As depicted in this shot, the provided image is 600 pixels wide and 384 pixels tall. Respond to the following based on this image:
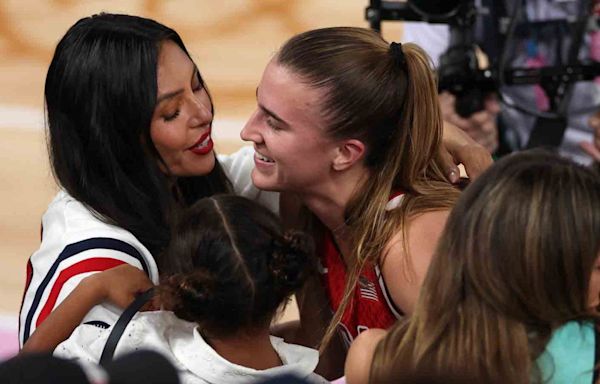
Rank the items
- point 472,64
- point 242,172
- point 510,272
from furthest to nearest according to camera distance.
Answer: point 472,64
point 242,172
point 510,272

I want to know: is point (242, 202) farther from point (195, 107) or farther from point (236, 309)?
point (195, 107)

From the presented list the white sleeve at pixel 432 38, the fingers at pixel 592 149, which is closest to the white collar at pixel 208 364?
the fingers at pixel 592 149

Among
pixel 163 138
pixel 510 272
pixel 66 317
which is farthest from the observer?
pixel 163 138

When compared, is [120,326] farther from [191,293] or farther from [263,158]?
[263,158]

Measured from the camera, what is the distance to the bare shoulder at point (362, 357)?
118 cm

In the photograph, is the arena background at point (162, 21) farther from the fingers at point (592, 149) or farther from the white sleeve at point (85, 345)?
the white sleeve at point (85, 345)

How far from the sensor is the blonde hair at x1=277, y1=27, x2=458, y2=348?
5.06ft

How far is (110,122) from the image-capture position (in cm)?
165

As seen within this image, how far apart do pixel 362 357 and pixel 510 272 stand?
0.66ft

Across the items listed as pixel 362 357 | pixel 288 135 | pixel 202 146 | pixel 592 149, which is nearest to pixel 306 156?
pixel 288 135

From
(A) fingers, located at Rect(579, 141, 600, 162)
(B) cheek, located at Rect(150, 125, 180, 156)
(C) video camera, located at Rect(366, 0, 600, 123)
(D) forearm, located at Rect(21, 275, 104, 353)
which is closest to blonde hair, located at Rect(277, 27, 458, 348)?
(B) cheek, located at Rect(150, 125, 180, 156)

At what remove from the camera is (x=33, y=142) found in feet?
11.5

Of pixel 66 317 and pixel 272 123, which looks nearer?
pixel 66 317

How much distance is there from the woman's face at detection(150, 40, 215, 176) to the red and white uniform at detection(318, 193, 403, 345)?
261mm
